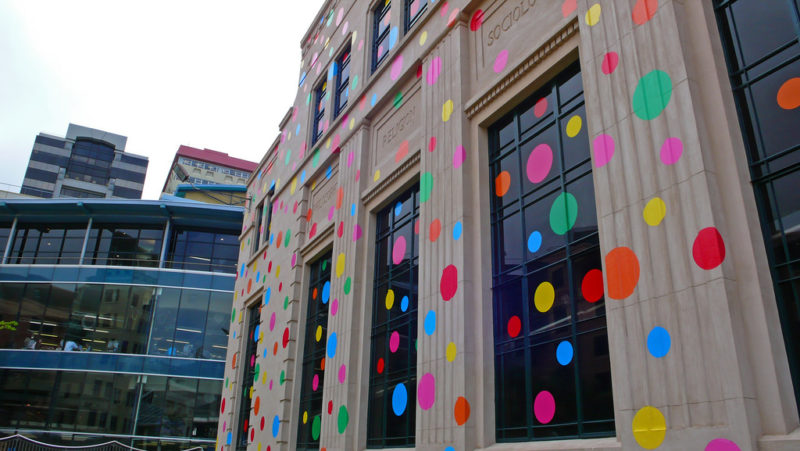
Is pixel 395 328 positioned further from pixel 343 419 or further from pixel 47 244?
pixel 47 244

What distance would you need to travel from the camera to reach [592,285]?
28.1 feet

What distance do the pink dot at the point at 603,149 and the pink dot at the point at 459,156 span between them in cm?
361

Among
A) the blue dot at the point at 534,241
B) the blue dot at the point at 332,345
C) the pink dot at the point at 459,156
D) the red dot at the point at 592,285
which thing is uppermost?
the pink dot at the point at 459,156

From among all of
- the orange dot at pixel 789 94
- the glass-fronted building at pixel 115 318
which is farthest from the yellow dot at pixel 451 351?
the glass-fronted building at pixel 115 318

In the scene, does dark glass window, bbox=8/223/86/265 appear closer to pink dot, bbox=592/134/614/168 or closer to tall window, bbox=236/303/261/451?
tall window, bbox=236/303/261/451

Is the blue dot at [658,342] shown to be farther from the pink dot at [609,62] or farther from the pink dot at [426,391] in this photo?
the pink dot at [426,391]

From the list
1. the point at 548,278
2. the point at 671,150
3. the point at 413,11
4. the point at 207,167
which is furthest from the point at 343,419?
the point at 207,167

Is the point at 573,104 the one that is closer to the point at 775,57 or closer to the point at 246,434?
the point at 775,57

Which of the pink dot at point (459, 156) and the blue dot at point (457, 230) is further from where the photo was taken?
the pink dot at point (459, 156)

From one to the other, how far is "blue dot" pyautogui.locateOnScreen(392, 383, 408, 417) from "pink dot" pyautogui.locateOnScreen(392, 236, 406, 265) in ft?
9.33

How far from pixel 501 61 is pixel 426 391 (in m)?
6.11

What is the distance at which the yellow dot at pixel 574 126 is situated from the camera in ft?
31.3

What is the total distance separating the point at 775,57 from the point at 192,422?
123 feet

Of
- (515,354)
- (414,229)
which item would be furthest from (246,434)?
(515,354)
